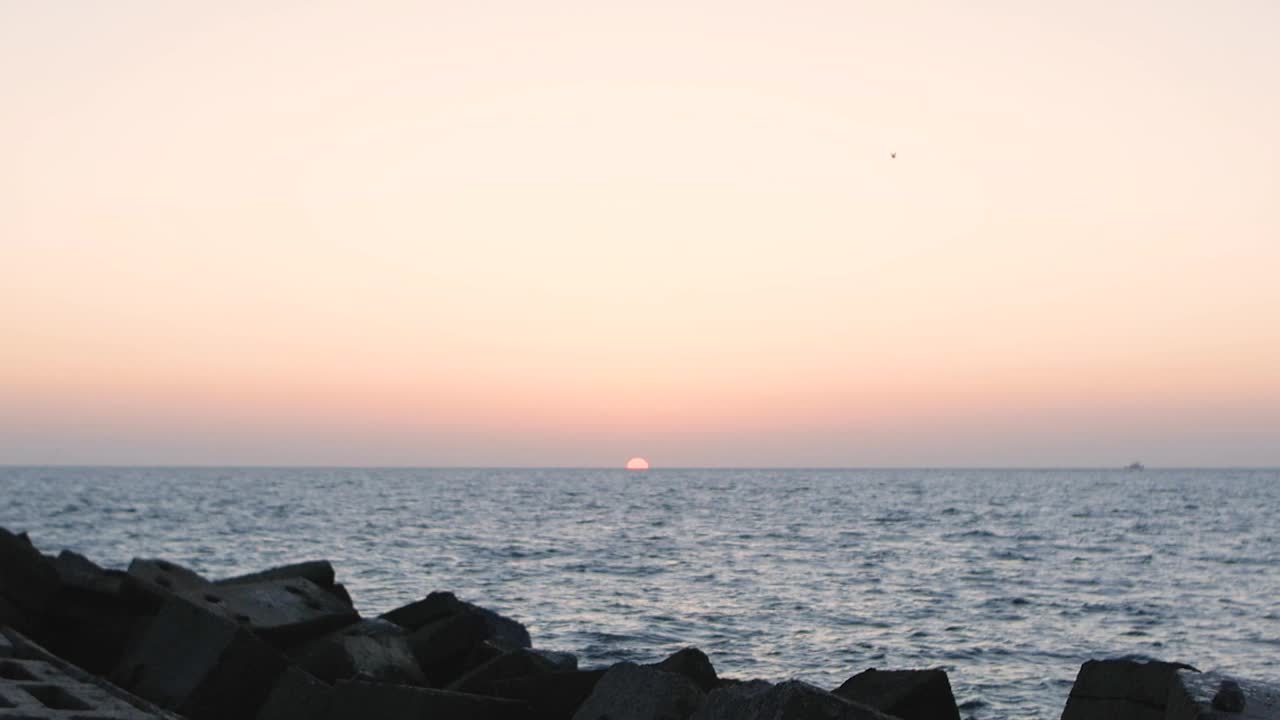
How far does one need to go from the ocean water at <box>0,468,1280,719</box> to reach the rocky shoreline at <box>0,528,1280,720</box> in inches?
227

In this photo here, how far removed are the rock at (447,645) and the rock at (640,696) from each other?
3900 millimetres

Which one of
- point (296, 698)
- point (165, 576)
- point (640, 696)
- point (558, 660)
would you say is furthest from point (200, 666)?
point (640, 696)

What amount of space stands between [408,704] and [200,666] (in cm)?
211

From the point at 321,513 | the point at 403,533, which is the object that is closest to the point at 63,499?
the point at 321,513

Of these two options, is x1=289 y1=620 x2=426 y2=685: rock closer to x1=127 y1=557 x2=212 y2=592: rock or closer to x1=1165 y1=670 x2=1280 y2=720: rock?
x1=127 y1=557 x2=212 y2=592: rock

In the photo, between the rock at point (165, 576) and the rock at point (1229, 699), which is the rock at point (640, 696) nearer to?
the rock at point (1229, 699)

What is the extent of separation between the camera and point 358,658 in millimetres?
10266

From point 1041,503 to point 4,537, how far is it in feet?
243

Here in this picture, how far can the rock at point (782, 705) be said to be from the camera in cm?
612

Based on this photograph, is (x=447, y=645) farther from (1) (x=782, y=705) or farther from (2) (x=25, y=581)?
(1) (x=782, y=705)

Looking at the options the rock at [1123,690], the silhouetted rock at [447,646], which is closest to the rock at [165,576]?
the silhouetted rock at [447,646]

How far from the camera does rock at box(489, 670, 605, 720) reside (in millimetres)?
8680

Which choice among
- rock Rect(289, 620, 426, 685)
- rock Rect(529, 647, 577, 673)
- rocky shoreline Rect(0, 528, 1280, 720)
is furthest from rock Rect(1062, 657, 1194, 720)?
rock Rect(289, 620, 426, 685)

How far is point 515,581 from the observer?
2658cm
